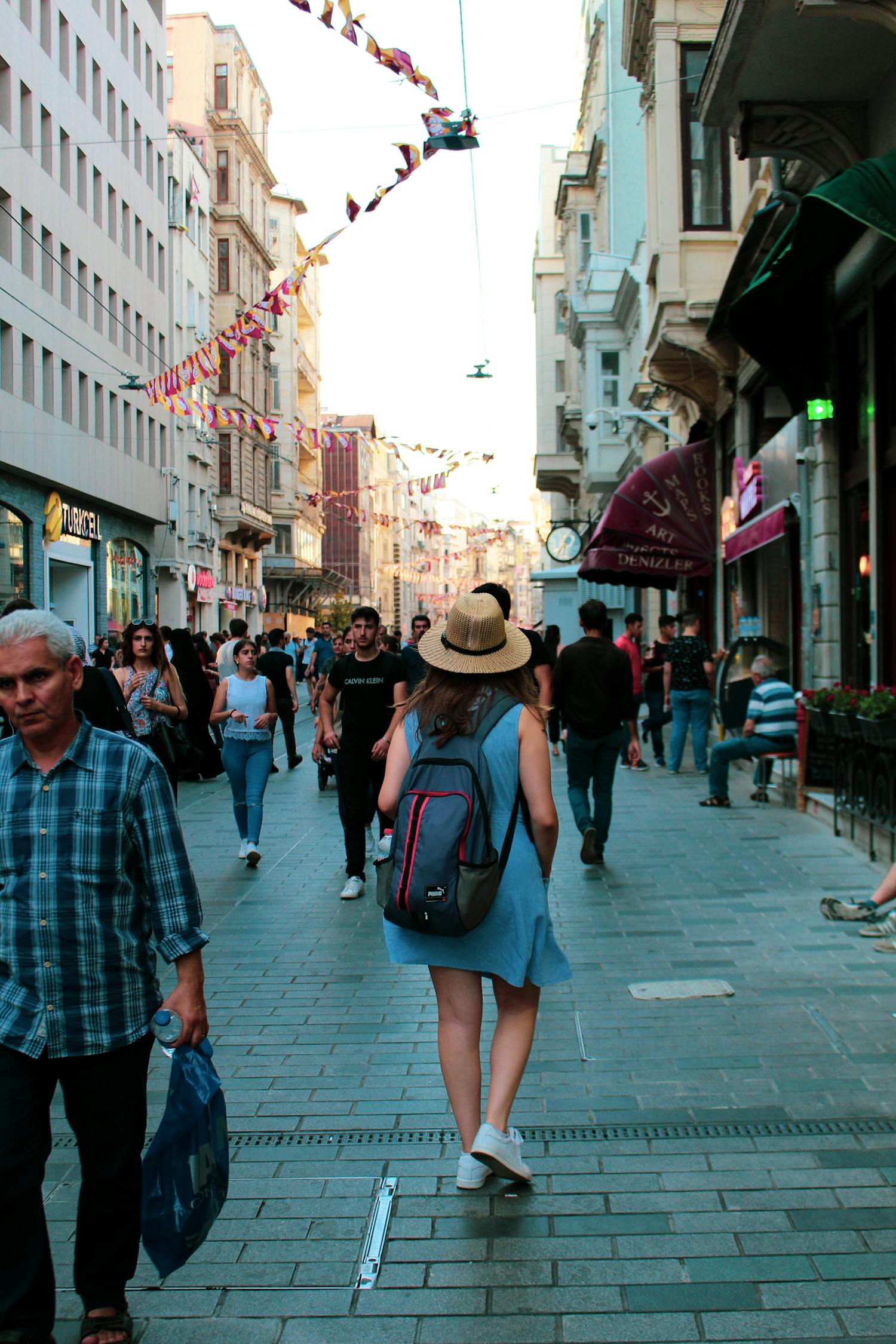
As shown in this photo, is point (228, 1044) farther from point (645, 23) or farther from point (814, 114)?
point (645, 23)

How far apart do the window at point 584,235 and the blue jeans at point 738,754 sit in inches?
1069

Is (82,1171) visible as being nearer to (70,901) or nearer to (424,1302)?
(70,901)

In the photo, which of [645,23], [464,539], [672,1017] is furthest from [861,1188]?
[464,539]

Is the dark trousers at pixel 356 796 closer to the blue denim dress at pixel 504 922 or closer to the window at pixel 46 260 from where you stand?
the blue denim dress at pixel 504 922

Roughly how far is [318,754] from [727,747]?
13.1 ft

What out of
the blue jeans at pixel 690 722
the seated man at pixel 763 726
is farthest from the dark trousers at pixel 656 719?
the seated man at pixel 763 726

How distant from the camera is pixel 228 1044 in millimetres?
5523

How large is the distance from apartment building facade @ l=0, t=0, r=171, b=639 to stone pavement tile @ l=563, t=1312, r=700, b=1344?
21.9 meters

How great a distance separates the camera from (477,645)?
399 centimetres

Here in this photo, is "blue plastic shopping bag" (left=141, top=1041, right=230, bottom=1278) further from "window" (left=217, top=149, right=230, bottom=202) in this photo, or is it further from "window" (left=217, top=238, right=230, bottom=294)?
"window" (left=217, top=149, right=230, bottom=202)

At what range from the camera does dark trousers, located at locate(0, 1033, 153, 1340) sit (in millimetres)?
2859

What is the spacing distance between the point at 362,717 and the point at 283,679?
24.0ft

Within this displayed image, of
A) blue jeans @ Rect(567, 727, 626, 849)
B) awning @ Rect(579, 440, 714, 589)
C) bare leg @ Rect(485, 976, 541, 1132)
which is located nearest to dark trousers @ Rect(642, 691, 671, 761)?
awning @ Rect(579, 440, 714, 589)

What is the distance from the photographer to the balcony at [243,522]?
50000 mm
